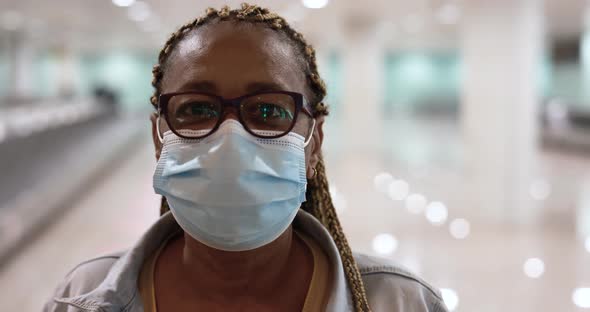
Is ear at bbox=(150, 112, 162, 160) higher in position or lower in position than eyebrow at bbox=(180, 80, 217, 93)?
lower

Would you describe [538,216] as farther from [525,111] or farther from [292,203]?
[292,203]

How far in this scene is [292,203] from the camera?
1.62m

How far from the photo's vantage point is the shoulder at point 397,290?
1.59m

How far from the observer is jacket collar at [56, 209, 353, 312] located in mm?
1546

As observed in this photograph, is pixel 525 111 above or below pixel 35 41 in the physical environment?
below

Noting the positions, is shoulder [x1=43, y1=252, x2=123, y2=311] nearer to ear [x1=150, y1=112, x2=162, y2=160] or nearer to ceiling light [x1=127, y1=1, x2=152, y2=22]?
ear [x1=150, y1=112, x2=162, y2=160]

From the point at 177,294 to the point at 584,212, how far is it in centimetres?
971

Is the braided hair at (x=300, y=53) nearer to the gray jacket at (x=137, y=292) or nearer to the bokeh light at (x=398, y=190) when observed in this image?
the gray jacket at (x=137, y=292)

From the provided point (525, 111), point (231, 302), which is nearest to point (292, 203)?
point (231, 302)

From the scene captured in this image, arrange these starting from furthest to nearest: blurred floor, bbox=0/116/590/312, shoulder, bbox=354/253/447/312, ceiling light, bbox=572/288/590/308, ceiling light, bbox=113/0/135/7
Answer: ceiling light, bbox=113/0/135/7 → blurred floor, bbox=0/116/590/312 → ceiling light, bbox=572/288/590/308 → shoulder, bbox=354/253/447/312

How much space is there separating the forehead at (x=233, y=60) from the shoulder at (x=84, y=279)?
0.61 meters

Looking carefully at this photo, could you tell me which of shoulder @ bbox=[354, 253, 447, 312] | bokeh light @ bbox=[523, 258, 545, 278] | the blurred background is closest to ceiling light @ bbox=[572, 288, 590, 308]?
the blurred background

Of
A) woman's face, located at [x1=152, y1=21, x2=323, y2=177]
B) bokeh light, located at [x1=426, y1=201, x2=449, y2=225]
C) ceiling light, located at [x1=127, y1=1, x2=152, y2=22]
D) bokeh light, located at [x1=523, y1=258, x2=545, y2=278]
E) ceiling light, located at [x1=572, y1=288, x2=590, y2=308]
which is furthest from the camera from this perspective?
ceiling light, located at [x1=127, y1=1, x2=152, y2=22]

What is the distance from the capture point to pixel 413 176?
1377cm
